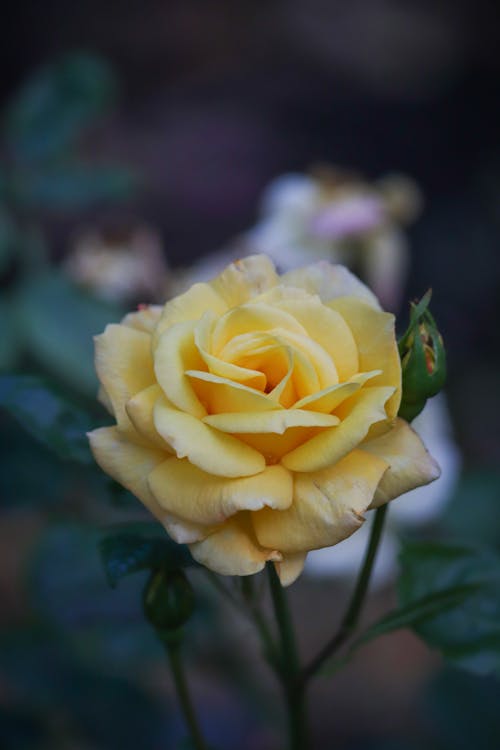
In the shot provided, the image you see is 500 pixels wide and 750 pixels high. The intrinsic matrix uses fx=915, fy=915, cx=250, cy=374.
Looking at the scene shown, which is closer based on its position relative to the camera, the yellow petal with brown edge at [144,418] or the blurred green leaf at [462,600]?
the yellow petal with brown edge at [144,418]

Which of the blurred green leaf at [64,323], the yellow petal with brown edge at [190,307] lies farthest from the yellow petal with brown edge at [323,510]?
the blurred green leaf at [64,323]

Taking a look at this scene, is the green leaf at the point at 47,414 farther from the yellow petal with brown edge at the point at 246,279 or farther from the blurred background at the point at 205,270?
the yellow petal with brown edge at the point at 246,279

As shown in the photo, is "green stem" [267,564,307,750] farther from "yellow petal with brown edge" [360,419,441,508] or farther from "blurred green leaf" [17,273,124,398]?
"blurred green leaf" [17,273,124,398]

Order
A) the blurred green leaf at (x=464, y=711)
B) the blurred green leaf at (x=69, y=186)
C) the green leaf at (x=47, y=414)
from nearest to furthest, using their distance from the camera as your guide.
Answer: the green leaf at (x=47, y=414) < the blurred green leaf at (x=464, y=711) < the blurred green leaf at (x=69, y=186)

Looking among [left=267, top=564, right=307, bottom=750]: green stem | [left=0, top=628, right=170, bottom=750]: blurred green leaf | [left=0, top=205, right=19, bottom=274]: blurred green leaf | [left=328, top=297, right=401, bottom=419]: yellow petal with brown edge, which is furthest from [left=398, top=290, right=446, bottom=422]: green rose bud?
[left=0, top=205, right=19, bottom=274]: blurred green leaf

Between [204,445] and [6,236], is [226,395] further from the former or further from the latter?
[6,236]

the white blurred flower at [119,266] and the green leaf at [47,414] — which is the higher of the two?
the green leaf at [47,414]

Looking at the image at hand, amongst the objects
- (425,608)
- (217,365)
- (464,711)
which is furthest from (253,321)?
(464,711)
